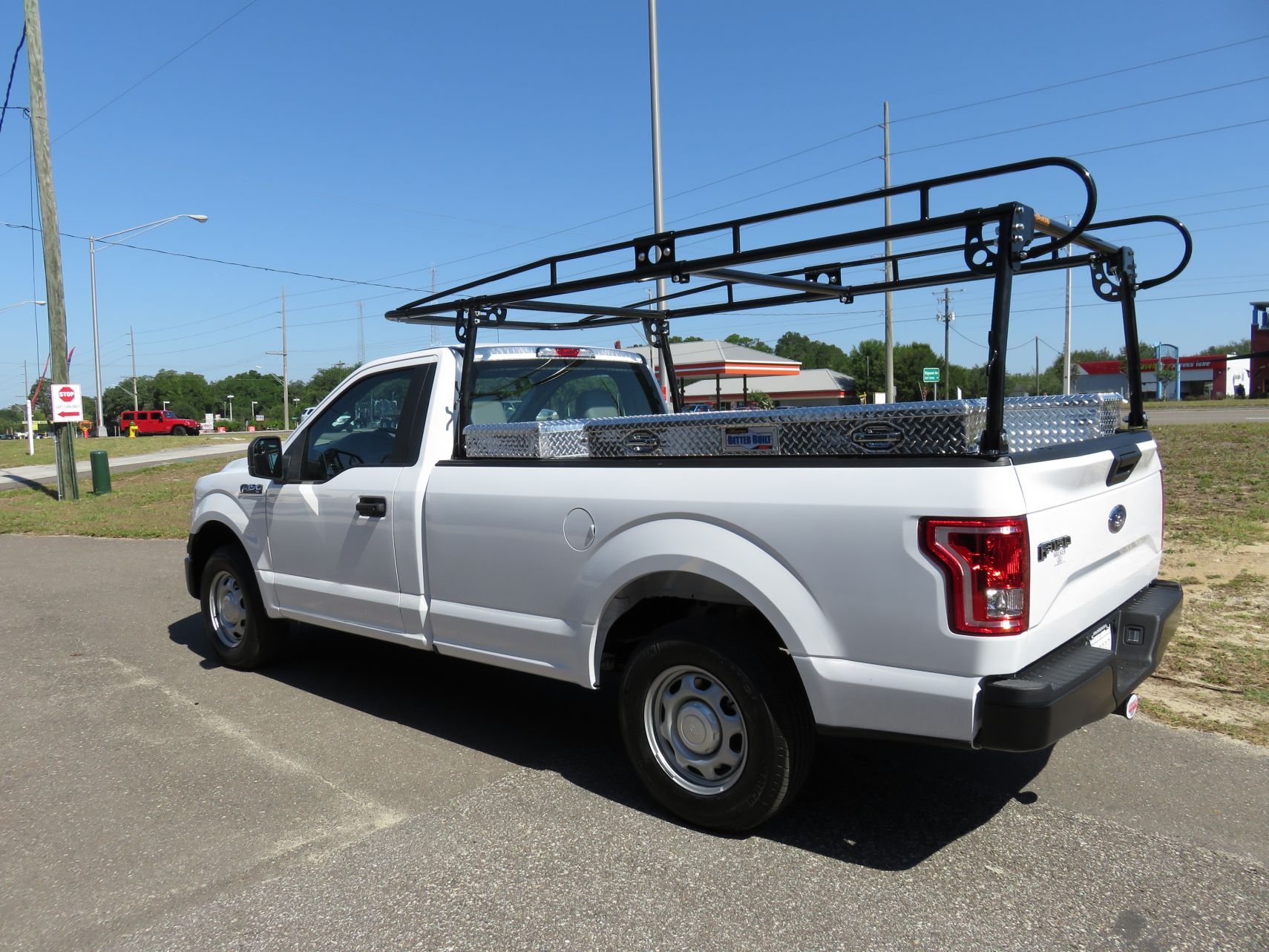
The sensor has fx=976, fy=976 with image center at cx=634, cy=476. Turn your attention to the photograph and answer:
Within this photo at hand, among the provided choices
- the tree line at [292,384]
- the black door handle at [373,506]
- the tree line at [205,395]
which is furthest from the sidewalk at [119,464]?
the tree line at [205,395]

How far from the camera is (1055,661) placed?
Result: 10.6 feet

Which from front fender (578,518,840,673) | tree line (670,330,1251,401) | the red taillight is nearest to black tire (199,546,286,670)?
front fender (578,518,840,673)

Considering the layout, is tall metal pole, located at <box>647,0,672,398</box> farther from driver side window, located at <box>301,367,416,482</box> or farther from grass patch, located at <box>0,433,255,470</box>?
grass patch, located at <box>0,433,255,470</box>

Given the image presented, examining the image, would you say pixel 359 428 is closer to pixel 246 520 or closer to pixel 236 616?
pixel 246 520

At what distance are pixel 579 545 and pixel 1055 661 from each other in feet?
5.94

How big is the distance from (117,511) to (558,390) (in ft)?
44.8

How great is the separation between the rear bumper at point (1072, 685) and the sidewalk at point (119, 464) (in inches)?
847

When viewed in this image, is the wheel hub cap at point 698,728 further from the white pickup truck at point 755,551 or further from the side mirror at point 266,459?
the side mirror at point 266,459

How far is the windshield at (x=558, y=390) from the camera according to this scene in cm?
506

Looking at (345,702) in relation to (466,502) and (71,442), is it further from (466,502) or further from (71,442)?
(71,442)

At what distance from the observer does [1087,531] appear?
3.38m

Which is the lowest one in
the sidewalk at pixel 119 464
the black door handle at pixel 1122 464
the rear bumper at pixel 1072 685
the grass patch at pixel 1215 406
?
the rear bumper at pixel 1072 685

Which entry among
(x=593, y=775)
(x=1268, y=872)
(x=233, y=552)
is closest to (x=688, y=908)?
(x=593, y=775)

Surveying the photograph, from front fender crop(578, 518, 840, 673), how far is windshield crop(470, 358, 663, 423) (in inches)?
51.4
